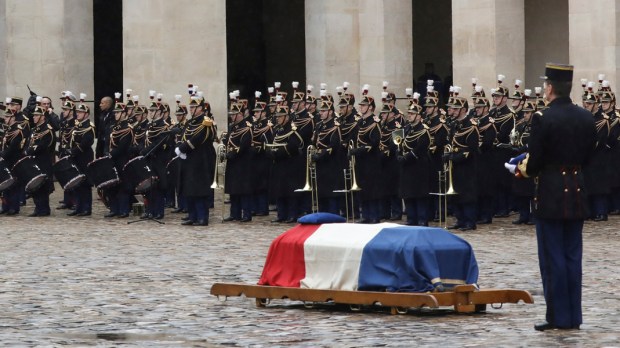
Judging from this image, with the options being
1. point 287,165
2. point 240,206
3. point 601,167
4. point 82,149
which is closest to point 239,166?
point 240,206

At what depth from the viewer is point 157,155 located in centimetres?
2634

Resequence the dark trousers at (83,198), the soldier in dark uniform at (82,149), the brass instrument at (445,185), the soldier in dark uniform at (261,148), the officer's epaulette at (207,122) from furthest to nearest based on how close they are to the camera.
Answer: the dark trousers at (83,198) → the soldier in dark uniform at (82,149) → the soldier in dark uniform at (261,148) → the officer's epaulette at (207,122) → the brass instrument at (445,185)

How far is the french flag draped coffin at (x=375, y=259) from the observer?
1316 centimetres

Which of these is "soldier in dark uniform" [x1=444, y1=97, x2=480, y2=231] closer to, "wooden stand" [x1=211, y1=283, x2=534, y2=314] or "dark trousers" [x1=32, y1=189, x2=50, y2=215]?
"dark trousers" [x1=32, y1=189, x2=50, y2=215]

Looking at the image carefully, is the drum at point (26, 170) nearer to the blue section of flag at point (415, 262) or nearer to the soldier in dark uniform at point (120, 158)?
the soldier in dark uniform at point (120, 158)

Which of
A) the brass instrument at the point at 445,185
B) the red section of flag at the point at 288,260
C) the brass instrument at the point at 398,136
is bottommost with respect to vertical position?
the red section of flag at the point at 288,260

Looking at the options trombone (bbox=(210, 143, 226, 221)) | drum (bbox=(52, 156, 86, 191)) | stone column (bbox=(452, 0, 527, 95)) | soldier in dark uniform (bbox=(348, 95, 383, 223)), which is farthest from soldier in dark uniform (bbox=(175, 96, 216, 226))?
stone column (bbox=(452, 0, 527, 95))

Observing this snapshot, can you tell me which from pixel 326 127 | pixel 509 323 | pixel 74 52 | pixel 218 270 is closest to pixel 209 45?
pixel 74 52

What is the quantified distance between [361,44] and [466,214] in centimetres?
921

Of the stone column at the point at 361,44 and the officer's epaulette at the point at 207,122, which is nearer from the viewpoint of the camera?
the officer's epaulette at the point at 207,122

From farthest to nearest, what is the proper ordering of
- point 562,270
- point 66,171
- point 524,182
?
point 66,171, point 524,182, point 562,270

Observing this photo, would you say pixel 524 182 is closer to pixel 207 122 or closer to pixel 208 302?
pixel 207 122

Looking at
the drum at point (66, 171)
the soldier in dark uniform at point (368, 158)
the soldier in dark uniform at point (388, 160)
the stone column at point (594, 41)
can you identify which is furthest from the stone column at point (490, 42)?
the drum at point (66, 171)

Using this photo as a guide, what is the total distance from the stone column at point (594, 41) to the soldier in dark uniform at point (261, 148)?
5.03 m
